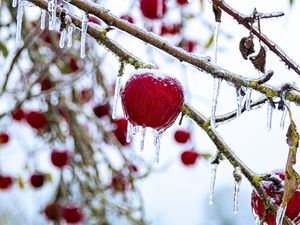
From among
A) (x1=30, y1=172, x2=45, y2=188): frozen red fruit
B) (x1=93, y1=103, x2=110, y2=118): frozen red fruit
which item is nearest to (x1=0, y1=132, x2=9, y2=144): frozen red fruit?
(x1=30, y1=172, x2=45, y2=188): frozen red fruit

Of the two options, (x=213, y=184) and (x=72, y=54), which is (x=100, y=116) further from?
(x=213, y=184)

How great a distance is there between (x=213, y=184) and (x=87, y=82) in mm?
1278

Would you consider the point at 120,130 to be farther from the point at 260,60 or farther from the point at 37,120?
the point at 260,60

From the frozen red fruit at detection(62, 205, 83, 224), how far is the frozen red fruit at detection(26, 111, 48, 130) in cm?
31

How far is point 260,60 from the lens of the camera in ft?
2.15

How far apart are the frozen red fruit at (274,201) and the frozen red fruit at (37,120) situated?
1.15 metres

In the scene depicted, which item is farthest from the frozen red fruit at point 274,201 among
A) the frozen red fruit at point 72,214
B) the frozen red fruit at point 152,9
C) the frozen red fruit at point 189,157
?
the frozen red fruit at point 72,214

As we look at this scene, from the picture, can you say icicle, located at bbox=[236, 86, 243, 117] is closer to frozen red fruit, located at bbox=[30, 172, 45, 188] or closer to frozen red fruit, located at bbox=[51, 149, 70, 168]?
frozen red fruit, located at bbox=[51, 149, 70, 168]

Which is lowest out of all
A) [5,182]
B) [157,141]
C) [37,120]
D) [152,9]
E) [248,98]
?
[5,182]

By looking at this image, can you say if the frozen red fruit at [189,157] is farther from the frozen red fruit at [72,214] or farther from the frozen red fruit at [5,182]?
the frozen red fruit at [5,182]

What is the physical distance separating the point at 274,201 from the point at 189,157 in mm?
1276

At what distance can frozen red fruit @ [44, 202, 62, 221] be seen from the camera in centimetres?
180

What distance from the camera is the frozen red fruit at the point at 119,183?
1.82 meters

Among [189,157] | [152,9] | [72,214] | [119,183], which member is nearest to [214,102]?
[152,9]
